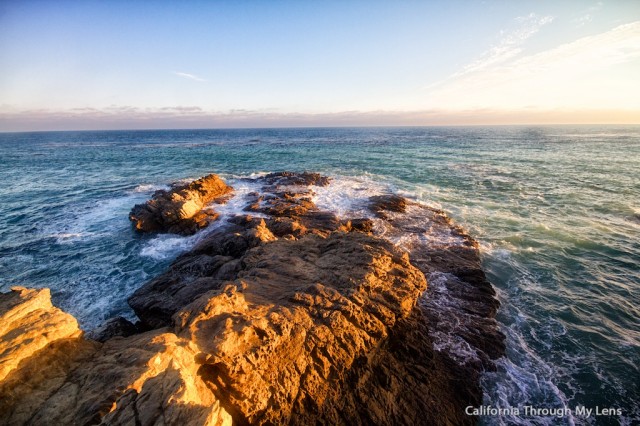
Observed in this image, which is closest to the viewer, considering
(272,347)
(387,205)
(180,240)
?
(272,347)

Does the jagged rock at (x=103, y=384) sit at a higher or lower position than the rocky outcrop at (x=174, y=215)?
higher

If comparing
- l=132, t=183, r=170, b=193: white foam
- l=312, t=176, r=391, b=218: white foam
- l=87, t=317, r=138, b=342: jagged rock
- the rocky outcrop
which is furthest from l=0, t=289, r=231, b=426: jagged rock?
l=132, t=183, r=170, b=193: white foam

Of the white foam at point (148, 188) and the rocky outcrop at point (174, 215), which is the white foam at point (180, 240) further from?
the white foam at point (148, 188)

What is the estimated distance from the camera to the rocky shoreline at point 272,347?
491 centimetres

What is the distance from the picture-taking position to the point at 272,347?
6488 mm

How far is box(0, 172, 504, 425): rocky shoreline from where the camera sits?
4910 millimetres

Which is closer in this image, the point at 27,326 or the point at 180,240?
the point at 27,326

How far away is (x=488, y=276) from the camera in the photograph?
14.4 meters

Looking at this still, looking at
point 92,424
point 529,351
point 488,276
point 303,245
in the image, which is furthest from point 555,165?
point 92,424

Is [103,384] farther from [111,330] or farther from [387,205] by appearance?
[387,205]

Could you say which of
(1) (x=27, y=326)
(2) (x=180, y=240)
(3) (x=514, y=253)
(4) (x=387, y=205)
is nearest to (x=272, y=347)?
(1) (x=27, y=326)

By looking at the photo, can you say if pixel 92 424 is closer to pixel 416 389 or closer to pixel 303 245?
pixel 416 389

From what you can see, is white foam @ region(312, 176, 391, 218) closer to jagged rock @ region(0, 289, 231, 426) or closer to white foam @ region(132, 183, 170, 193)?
jagged rock @ region(0, 289, 231, 426)

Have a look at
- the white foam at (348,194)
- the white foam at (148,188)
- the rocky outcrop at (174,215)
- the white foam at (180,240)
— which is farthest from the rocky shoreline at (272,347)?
the white foam at (148,188)
